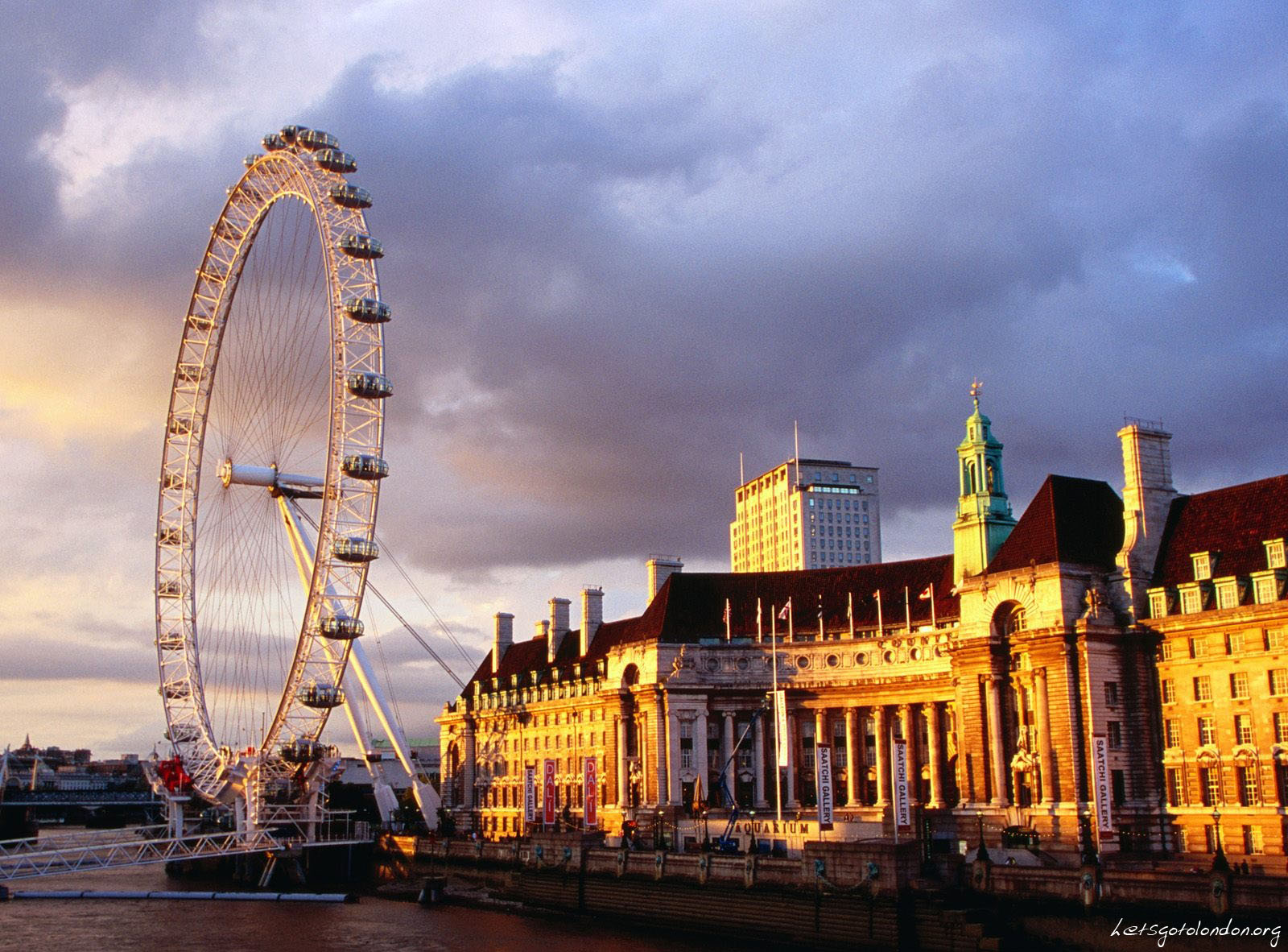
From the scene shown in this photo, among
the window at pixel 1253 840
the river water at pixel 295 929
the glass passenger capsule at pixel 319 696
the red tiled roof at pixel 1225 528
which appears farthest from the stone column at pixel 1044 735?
the glass passenger capsule at pixel 319 696

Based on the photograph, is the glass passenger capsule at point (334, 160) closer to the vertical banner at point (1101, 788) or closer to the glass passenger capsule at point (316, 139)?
the glass passenger capsule at point (316, 139)

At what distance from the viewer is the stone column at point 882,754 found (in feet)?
335

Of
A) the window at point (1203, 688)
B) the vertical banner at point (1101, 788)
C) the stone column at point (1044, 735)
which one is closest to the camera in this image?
the vertical banner at point (1101, 788)

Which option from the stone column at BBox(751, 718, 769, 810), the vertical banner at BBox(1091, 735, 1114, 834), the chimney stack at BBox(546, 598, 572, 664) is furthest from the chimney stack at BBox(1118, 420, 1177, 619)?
the chimney stack at BBox(546, 598, 572, 664)

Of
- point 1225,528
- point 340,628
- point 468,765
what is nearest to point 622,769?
point 340,628

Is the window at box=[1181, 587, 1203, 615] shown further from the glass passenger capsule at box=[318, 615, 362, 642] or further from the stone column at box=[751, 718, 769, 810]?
the glass passenger capsule at box=[318, 615, 362, 642]

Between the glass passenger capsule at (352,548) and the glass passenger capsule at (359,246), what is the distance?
1758 cm

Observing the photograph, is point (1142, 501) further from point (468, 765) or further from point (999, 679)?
point (468, 765)

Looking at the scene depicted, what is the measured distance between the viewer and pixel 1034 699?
8019cm

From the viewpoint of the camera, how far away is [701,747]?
108312 millimetres

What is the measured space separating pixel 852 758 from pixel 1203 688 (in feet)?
117

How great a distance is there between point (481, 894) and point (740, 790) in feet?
86.1

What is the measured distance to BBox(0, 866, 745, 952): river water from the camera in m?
63.7

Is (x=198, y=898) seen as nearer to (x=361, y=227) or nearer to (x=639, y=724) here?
(x=639, y=724)
